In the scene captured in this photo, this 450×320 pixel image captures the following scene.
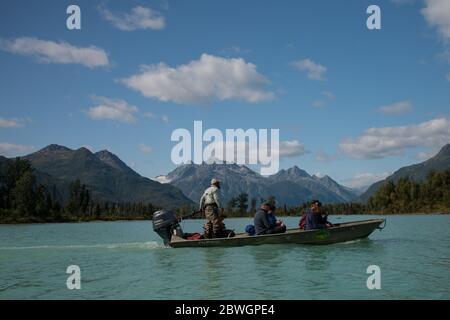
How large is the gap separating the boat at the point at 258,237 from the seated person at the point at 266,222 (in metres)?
0.61

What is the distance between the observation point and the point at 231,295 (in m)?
15.2

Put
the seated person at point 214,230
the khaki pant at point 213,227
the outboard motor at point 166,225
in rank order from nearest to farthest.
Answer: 1. the khaki pant at point 213,227
2. the seated person at point 214,230
3. the outboard motor at point 166,225

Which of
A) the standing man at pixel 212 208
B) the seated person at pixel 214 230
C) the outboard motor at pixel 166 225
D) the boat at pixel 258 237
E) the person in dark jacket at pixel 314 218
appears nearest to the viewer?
the standing man at pixel 212 208

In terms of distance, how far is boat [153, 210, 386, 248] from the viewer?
92.1 ft

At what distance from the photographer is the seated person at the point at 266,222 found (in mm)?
28594

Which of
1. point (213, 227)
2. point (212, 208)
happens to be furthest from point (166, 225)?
point (212, 208)

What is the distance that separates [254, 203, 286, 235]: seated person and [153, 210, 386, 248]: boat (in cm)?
61

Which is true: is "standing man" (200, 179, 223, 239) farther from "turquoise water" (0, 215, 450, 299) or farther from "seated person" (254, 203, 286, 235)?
"seated person" (254, 203, 286, 235)

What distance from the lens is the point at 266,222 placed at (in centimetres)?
2878

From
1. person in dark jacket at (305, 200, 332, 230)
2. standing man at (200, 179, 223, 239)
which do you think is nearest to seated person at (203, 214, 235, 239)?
standing man at (200, 179, 223, 239)

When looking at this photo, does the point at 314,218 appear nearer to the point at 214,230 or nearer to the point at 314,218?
the point at 314,218

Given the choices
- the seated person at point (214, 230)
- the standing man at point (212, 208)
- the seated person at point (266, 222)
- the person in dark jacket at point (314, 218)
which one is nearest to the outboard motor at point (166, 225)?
the seated person at point (214, 230)

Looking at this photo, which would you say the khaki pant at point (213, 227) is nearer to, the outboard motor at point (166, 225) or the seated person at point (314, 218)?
the outboard motor at point (166, 225)
